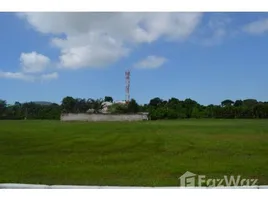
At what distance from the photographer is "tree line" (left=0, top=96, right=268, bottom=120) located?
5.84 metres

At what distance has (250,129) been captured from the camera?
6.44 metres

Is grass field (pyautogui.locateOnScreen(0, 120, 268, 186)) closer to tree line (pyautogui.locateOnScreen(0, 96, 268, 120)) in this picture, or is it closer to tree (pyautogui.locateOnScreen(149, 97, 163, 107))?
tree line (pyautogui.locateOnScreen(0, 96, 268, 120))

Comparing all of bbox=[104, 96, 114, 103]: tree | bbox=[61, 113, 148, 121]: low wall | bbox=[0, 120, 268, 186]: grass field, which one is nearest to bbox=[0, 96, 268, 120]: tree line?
bbox=[104, 96, 114, 103]: tree

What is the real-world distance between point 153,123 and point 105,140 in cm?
87

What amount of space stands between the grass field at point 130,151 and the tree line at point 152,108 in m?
0.21

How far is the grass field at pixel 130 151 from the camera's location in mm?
4801

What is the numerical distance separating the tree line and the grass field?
0.21 m

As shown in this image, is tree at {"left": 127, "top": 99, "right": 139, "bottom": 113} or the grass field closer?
the grass field

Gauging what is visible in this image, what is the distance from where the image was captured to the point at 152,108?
6.28 m

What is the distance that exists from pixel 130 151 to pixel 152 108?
2.54ft

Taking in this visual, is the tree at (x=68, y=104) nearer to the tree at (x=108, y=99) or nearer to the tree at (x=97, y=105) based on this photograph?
the tree at (x=97, y=105)

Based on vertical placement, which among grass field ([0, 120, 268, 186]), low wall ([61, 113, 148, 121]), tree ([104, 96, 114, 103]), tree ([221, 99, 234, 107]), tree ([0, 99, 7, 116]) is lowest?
grass field ([0, 120, 268, 186])
